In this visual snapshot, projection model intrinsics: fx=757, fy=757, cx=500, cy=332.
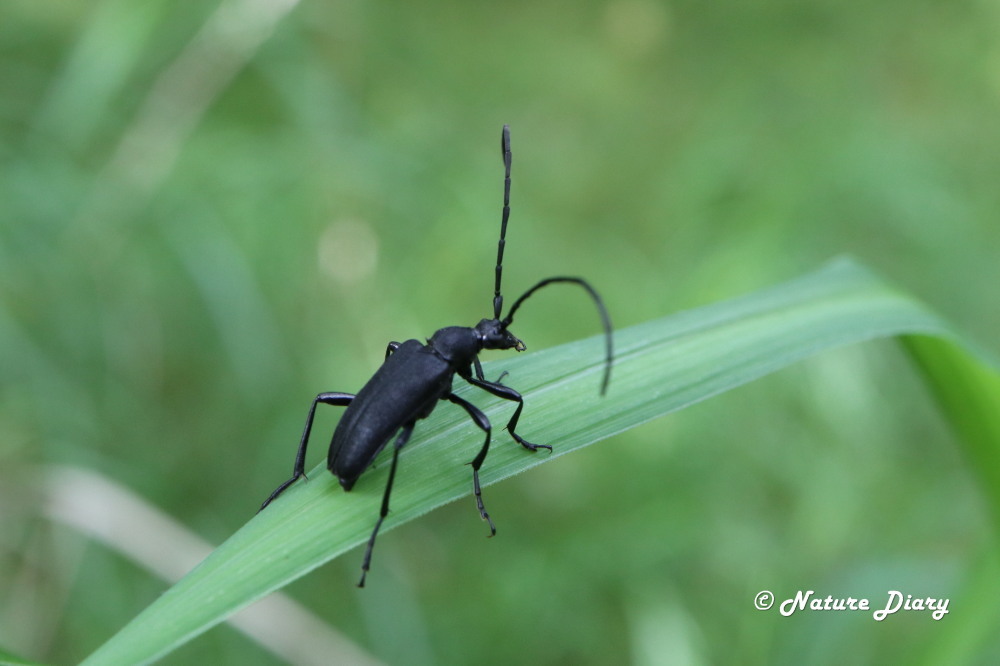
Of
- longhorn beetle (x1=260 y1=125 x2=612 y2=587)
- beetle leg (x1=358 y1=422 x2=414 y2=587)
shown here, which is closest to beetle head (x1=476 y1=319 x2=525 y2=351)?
longhorn beetle (x1=260 y1=125 x2=612 y2=587)

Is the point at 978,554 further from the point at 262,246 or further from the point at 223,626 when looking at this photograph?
the point at 262,246

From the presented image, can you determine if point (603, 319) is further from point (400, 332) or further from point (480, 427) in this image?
point (400, 332)

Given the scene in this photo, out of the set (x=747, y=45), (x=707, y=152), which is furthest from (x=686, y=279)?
(x=747, y=45)

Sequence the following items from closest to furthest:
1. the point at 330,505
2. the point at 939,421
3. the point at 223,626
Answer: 1. the point at 330,505
2. the point at 223,626
3. the point at 939,421

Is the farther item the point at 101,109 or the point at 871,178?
the point at 871,178

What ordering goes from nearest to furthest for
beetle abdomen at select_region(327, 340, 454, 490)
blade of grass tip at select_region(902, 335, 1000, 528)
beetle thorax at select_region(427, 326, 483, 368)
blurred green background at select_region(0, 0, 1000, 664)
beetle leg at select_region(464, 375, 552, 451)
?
blade of grass tip at select_region(902, 335, 1000, 528), beetle abdomen at select_region(327, 340, 454, 490), beetle leg at select_region(464, 375, 552, 451), beetle thorax at select_region(427, 326, 483, 368), blurred green background at select_region(0, 0, 1000, 664)

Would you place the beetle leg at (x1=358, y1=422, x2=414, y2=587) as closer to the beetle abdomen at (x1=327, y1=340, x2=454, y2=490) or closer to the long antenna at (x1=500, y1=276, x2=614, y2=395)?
the beetle abdomen at (x1=327, y1=340, x2=454, y2=490)
